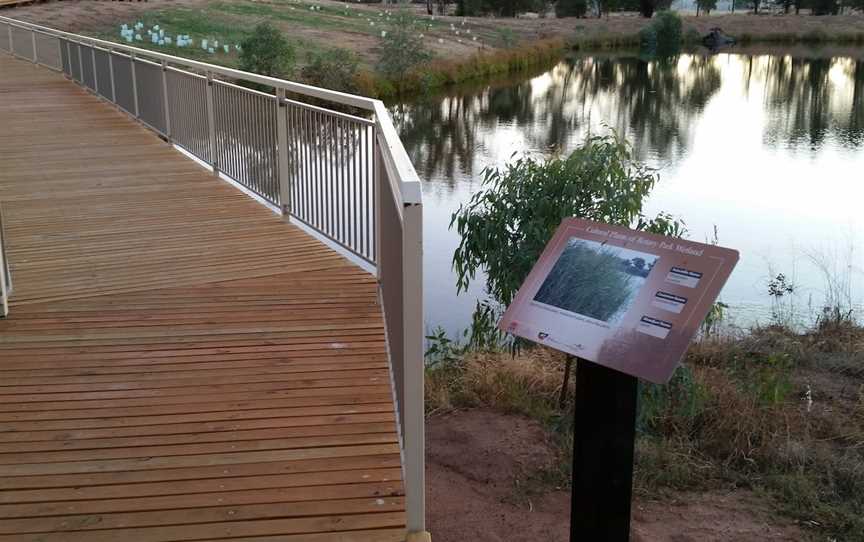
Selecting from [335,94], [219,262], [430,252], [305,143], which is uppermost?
[335,94]

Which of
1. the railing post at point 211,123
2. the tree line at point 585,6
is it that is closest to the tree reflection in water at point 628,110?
the railing post at point 211,123

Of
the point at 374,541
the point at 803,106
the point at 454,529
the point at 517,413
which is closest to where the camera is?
the point at 374,541

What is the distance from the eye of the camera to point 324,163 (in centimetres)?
681

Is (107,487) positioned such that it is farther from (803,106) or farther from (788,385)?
(803,106)

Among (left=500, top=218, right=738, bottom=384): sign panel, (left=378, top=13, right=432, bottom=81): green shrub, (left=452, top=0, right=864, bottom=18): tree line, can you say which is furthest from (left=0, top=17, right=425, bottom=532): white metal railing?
(left=452, top=0, right=864, bottom=18): tree line

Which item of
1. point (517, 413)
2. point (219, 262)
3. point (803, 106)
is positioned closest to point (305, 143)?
point (219, 262)

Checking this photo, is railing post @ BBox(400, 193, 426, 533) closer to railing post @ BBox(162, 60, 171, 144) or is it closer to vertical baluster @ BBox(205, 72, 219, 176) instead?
vertical baluster @ BBox(205, 72, 219, 176)

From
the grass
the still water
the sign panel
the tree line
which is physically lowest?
the still water

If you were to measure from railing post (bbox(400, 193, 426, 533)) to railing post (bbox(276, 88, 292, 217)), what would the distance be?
445 centimetres

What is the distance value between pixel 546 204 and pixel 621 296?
409 centimetres

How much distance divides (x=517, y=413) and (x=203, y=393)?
10.5 ft

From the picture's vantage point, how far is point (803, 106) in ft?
94.1

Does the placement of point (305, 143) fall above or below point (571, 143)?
above

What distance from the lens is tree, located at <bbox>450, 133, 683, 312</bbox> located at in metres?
6.70
